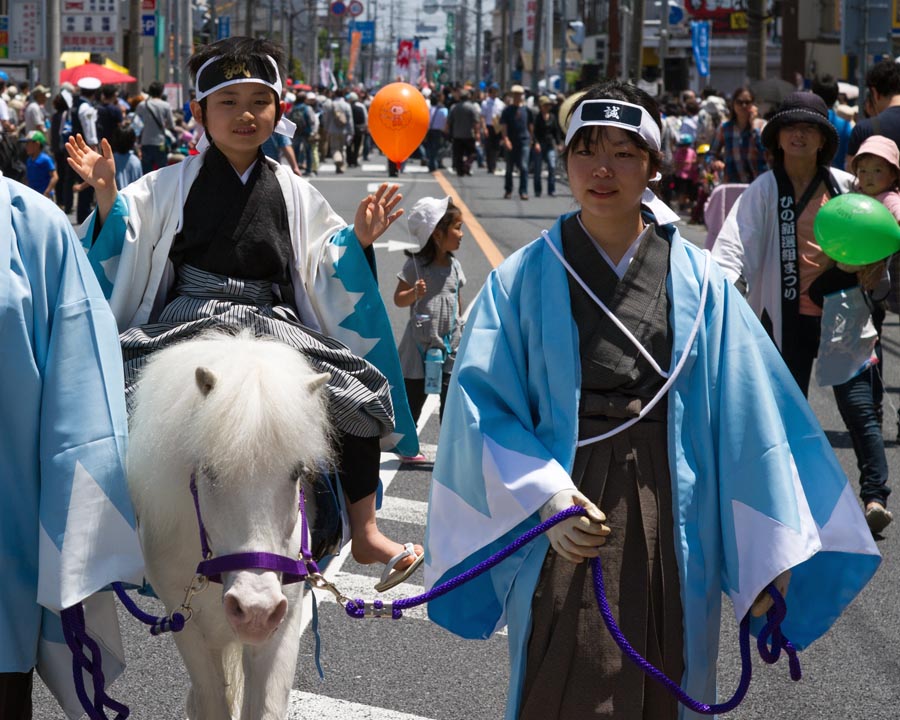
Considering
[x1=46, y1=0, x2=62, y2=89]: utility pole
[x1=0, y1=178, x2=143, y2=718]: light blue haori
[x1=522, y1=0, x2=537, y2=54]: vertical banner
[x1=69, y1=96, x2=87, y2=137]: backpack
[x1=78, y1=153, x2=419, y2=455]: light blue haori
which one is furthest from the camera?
[x1=522, y1=0, x2=537, y2=54]: vertical banner

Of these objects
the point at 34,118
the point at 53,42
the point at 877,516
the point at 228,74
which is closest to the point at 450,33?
the point at 53,42

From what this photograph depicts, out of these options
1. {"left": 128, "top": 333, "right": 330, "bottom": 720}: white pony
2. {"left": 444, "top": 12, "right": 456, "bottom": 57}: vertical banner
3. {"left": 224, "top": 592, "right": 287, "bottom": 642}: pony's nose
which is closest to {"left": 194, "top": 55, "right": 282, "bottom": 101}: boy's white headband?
{"left": 128, "top": 333, "right": 330, "bottom": 720}: white pony

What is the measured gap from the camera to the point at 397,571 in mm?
4383

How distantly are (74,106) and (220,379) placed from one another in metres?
16.3

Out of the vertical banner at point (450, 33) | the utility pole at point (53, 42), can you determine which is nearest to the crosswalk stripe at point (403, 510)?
the utility pole at point (53, 42)

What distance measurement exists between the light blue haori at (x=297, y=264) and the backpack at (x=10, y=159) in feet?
2.36

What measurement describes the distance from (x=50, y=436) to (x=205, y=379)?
0.54 metres

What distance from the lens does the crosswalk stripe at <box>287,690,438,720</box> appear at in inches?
175

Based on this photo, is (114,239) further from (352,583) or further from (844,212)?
(844,212)

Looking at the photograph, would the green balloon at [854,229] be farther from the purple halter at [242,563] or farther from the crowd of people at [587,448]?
the purple halter at [242,563]

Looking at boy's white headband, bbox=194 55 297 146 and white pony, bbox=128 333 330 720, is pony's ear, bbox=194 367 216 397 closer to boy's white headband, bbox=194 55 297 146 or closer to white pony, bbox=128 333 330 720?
white pony, bbox=128 333 330 720

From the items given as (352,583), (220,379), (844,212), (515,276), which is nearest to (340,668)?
(352,583)

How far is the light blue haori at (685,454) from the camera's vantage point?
123 inches

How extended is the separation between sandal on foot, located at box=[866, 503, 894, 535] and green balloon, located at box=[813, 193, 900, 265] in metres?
1.23
